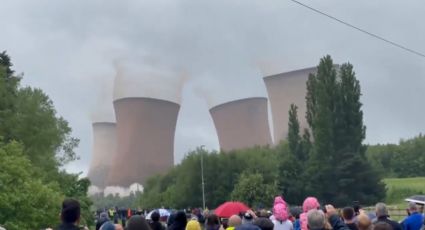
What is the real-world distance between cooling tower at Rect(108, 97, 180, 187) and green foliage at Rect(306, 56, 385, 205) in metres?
11.8

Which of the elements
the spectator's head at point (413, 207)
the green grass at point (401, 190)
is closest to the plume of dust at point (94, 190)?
the green grass at point (401, 190)

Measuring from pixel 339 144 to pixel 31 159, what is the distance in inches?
722

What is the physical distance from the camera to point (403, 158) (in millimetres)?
69500

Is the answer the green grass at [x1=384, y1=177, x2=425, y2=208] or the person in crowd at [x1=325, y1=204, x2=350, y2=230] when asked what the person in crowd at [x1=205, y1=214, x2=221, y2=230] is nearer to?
the person in crowd at [x1=325, y1=204, x2=350, y2=230]

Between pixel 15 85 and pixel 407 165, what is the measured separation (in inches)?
1863

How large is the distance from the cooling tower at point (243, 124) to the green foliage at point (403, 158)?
1980 cm

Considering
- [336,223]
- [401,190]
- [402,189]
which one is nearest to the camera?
Answer: [336,223]

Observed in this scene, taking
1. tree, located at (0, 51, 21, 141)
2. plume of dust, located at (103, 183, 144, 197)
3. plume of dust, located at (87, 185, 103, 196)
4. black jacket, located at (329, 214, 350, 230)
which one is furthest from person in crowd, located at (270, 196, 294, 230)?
plume of dust, located at (87, 185, 103, 196)

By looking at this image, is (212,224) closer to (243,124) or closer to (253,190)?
(253,190)

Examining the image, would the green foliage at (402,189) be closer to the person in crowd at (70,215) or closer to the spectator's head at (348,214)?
the spectator's head at (348,214)

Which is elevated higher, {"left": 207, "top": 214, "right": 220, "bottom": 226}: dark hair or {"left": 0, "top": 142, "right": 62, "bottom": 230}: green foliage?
{"left": 0, "top": 142, "right": 62, "bottom": 230}: green foliage

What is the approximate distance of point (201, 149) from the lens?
48.8m

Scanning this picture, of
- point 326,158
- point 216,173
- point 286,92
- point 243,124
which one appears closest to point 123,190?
point 216,173

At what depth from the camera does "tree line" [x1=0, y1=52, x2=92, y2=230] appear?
57.4ft
